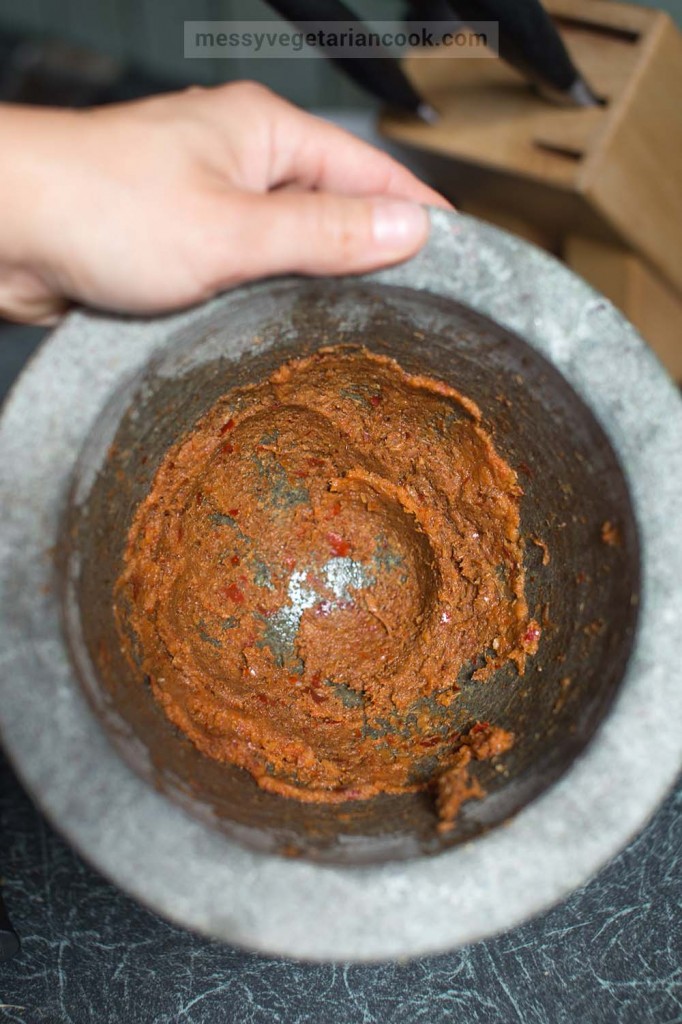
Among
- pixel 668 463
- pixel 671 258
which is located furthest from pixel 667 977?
pixel 671 258

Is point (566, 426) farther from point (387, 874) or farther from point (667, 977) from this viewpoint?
point (667, 977)

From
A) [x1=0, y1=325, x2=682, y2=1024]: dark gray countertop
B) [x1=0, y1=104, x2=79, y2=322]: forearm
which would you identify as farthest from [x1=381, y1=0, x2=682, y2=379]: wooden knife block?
[x1=0, y1=325, x2=682, y2=1024]: dark gray countertop

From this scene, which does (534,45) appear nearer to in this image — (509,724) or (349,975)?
(509,724)

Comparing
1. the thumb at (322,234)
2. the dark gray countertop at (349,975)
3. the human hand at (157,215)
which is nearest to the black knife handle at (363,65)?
the human hand at (157,215)

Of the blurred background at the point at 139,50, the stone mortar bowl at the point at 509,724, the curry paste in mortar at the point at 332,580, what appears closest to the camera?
the stone mortar bowl at the point at 509,724

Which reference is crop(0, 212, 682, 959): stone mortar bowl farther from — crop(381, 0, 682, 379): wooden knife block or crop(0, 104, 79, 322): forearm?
crop(381, 0, 682, 379): wooden knife block

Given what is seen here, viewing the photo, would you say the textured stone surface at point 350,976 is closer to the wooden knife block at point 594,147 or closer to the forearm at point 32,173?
the forearm at point 32,173

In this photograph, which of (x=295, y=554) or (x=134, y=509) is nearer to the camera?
(x=134, y=509)
